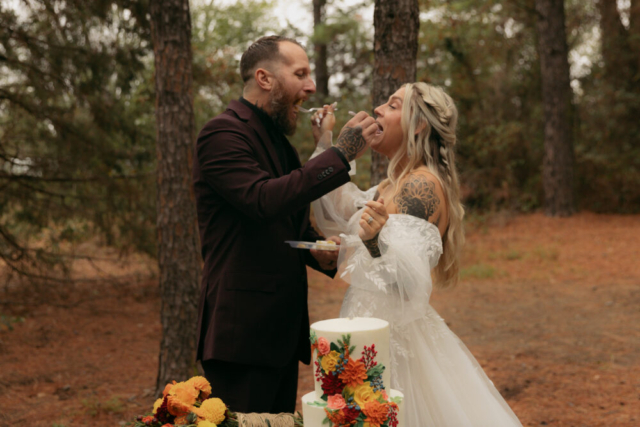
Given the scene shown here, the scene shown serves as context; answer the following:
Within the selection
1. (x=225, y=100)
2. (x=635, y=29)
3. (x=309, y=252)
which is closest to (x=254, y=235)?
(x=309, y=252)

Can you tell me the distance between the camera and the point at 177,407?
2053mm

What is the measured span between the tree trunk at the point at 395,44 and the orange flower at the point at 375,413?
3023mm

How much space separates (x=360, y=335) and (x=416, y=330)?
0.99 meters

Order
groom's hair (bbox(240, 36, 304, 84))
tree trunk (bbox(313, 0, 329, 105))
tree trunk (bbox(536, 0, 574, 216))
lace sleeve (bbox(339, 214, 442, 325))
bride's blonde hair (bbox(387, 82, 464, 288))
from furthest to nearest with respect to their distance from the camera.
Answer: tree trunk (bbox(313, 0, 329, 105)), tree trunk (bbox(536, 0, 574, 216)), bride's blonde hair (bbox(387, 82, 464, 288)), groom's hair (bbox(240, 36, 304, 84)), lace sleeve (bbox(339, 214, 442, 325))

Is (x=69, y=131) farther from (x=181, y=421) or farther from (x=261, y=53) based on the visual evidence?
(x=181, y=421)

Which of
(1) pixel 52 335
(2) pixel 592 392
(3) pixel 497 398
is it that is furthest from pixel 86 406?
(2) pixel 592 392

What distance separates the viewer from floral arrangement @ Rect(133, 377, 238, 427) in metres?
2.03

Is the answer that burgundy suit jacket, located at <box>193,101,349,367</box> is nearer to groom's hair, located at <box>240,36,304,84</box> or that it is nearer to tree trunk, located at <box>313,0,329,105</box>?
groom's hair, located at <box>240,36,304,84</box>

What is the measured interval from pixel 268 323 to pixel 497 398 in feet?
3.99

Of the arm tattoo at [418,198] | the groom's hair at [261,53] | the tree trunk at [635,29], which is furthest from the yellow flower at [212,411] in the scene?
the tree trunk at [635,29]

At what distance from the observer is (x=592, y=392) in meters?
5.05

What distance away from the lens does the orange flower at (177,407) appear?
6.72 ft

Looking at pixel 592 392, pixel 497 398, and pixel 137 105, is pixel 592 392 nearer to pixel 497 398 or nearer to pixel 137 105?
pixel 497 398

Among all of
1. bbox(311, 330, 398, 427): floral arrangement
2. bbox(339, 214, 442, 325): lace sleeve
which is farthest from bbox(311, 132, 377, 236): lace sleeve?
bbox(311, 330, 398, 427): floral arrangement
